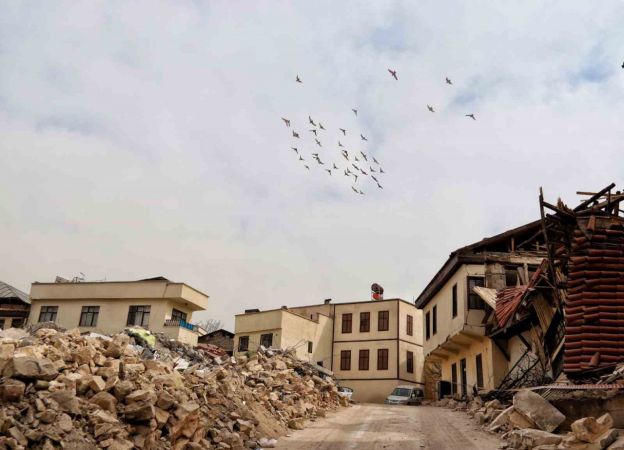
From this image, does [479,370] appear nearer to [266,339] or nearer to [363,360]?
[266,339]

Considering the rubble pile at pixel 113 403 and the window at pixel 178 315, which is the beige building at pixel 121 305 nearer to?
the window at pixel 178 315

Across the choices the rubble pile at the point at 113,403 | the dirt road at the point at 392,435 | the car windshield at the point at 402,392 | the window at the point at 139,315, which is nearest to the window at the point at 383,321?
the car windshield at the point at 402,392

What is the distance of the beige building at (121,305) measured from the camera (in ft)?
122

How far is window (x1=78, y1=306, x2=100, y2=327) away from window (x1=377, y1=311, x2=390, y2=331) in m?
22.5

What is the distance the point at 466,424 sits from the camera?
16797mm

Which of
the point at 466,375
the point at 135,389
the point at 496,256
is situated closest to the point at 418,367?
the point at 466,375

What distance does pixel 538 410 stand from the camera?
1242 centimetres

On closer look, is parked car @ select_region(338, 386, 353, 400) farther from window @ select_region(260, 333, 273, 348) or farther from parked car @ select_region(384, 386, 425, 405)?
window @ select_region(260, 333, 273, 348)

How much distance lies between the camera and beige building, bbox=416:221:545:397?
23266 mm

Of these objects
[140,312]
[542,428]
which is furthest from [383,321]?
[542,428]

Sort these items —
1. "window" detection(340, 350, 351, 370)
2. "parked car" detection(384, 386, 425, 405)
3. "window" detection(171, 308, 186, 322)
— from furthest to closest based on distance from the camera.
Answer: "window" detection(340, 350, 351, 370)
"window" detection(171, 308, 186, 322)
"parked car" detection(384, 386, 425, 405)

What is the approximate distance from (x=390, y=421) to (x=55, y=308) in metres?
31.4

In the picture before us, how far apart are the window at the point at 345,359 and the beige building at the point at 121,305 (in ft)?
44.6

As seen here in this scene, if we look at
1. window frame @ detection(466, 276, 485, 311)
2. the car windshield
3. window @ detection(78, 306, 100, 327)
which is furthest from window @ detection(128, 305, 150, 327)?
window frame @ detection(466, 276, 485, 311)
